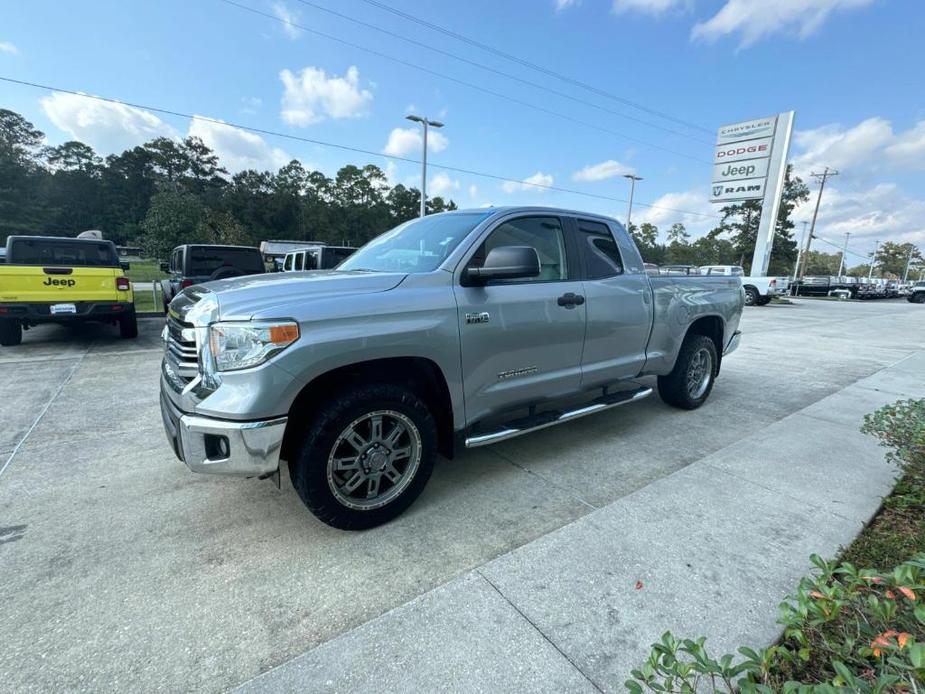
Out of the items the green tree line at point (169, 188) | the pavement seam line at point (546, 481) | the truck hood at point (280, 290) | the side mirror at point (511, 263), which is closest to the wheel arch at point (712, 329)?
the pavement seam line at point (546, 481)

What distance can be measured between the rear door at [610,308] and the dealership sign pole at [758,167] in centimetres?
2430

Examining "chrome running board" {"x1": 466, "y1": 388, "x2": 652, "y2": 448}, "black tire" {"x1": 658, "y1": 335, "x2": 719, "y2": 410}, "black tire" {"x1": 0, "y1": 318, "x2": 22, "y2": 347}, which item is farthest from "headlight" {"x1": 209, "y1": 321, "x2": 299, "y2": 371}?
"black tire" {"x1": 0, "y1": 318, "x2": 22, "y2": 347}

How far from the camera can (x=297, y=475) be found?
2240 millimetres

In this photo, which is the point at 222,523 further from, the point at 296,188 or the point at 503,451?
the point at 296,188

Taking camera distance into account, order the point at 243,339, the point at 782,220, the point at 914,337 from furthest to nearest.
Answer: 1. the point at 782,220
2. the point at 914,337
3. the point at 243,339

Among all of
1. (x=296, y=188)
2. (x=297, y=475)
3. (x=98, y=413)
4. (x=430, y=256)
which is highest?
(x=296, y=188)

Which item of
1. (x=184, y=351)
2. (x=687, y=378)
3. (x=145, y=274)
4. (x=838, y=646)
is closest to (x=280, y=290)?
(x=184, y=351)

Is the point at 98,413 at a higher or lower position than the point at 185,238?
lower

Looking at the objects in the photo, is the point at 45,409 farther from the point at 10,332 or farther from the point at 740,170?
the point at 740,170

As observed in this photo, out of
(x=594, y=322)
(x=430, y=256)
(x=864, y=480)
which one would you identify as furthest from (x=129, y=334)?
(x=864, y=480)

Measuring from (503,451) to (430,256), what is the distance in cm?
169

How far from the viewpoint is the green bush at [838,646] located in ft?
3.46

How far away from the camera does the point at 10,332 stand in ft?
22.9

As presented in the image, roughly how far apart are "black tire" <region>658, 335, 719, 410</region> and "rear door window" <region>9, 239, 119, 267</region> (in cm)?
901
